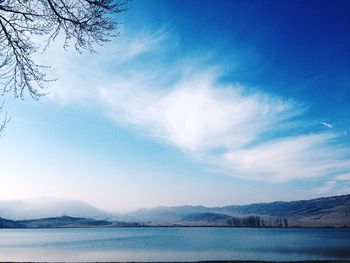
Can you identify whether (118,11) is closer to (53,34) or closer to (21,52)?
(53,34)

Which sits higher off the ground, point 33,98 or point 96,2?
point 96,2

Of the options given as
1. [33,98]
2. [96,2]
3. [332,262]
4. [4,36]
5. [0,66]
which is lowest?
[332,262]

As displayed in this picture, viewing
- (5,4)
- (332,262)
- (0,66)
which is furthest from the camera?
(332,262)

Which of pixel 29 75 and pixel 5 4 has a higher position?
pixel 5 4

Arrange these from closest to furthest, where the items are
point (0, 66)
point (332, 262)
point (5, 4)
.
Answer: point (5, 4) → point (0, 66) → point (332, 262)

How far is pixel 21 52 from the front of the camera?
848cm

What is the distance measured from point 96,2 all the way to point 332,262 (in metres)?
26.7

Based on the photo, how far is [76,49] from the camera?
852 cm

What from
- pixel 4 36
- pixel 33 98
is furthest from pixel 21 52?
pixel 33 98

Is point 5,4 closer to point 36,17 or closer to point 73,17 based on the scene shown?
point 36,17

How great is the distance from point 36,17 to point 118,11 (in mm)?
1780

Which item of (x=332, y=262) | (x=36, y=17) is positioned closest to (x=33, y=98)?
(x=36, y=17)

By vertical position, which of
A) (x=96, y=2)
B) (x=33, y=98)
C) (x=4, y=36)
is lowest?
(x=33, y=98)

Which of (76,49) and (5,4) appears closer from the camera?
(5,4)
